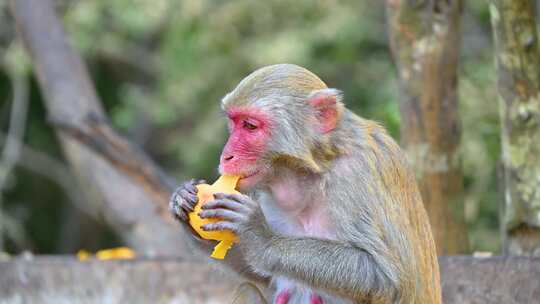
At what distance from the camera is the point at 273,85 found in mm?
4691

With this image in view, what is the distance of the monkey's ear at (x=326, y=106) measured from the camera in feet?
15.6

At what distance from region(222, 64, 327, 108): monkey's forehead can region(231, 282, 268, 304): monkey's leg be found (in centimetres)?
93

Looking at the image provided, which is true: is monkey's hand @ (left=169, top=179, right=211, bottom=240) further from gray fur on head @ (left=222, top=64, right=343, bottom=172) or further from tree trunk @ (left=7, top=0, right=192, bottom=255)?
tree trunk @ (left=7, top=0, right=192, bottom=255)

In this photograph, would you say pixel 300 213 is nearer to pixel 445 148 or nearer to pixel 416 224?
pixel 416 224

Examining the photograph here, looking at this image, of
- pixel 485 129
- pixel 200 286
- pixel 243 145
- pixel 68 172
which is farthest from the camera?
pixel 68 172

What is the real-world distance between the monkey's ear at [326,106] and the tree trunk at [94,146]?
3.57 metres

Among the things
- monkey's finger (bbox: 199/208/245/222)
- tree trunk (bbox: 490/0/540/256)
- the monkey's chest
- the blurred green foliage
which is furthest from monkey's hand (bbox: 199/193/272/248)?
the blurred green foliage

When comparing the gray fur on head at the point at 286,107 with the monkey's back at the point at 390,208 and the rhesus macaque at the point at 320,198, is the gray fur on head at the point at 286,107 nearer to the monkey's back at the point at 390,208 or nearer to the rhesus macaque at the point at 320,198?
the rhesus macaque at the point at 320,198

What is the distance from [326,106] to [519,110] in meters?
1.53

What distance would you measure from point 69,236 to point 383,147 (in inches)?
497

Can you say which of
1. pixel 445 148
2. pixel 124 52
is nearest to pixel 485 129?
pixel 445 148

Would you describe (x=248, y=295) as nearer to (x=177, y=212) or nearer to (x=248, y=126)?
(x=177, y=212)

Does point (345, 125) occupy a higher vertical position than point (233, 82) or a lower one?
higher

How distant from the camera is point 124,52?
571 inches
